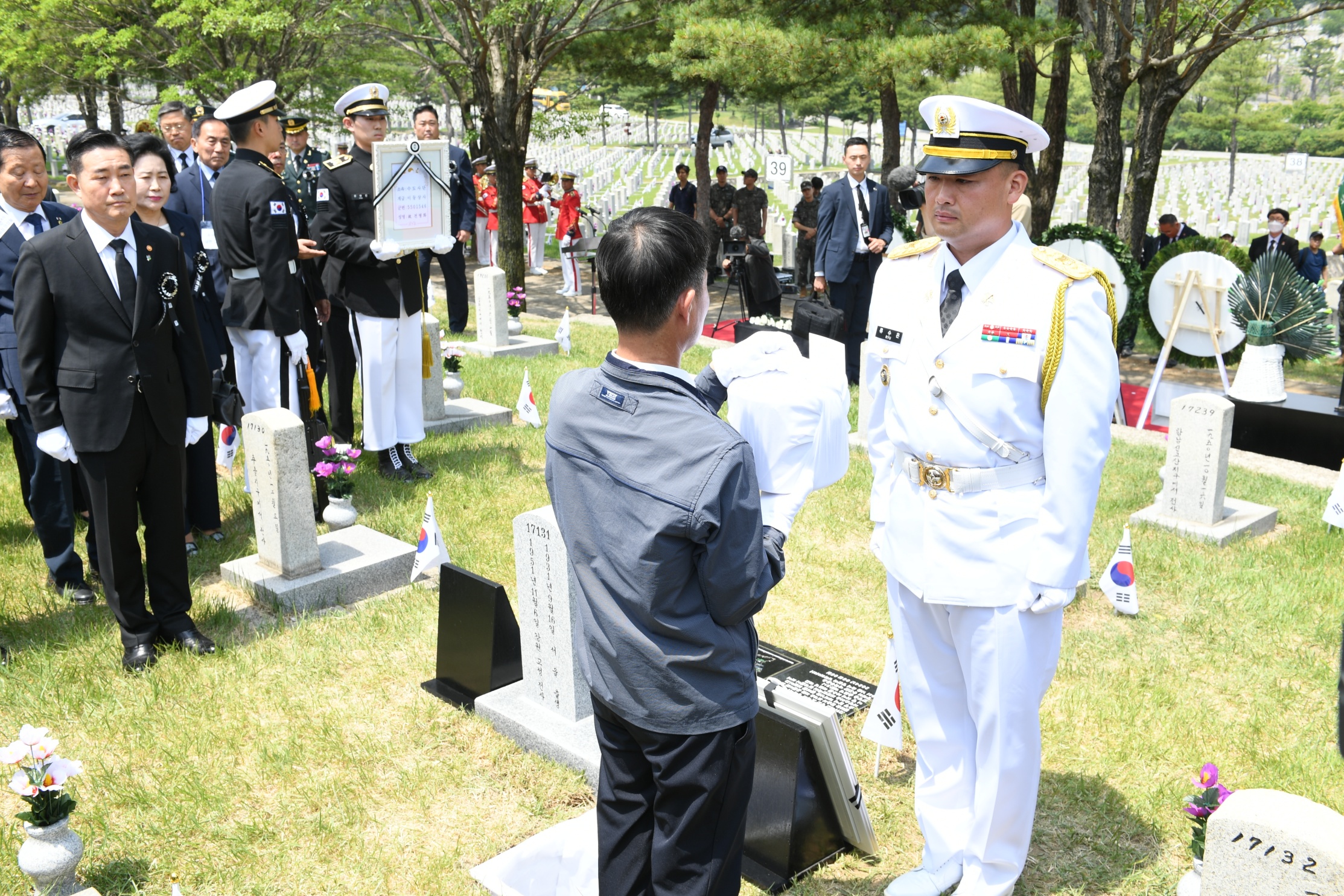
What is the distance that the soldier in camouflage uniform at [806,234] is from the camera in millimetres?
17672

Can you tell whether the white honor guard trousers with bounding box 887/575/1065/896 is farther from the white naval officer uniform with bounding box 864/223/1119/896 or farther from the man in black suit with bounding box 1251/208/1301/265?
the man in black suit with bounding box 1251/208/1301/265

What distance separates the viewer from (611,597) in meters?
2.25

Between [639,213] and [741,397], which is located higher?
[639,213]

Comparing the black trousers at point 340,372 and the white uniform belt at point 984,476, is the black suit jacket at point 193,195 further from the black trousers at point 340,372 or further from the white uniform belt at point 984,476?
the white uniform belt at point 984,476

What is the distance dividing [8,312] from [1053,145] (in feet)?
46.1

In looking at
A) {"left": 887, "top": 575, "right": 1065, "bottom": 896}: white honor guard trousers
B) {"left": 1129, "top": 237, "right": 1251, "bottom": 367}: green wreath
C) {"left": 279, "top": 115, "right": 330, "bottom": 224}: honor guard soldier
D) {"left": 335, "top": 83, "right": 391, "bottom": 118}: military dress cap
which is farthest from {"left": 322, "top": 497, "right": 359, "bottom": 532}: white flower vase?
{"left": 1129, "top": 237, "right": 1251, "bottom": 367}: green wreath

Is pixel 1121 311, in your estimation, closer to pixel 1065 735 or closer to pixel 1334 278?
pixel 1065 735

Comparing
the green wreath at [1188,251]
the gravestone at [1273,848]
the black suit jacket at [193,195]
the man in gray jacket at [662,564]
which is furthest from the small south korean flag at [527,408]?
the green wreath at [1188,251]

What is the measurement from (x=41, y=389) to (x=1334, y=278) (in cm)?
2404

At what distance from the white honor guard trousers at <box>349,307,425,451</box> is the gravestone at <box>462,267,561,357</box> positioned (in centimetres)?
397

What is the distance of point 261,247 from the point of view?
6.23m

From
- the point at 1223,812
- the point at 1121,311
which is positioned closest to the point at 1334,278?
the point at 1121,311

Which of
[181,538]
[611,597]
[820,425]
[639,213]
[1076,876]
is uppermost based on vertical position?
[639,213]

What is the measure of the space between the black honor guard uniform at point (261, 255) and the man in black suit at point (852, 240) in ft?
16.1
